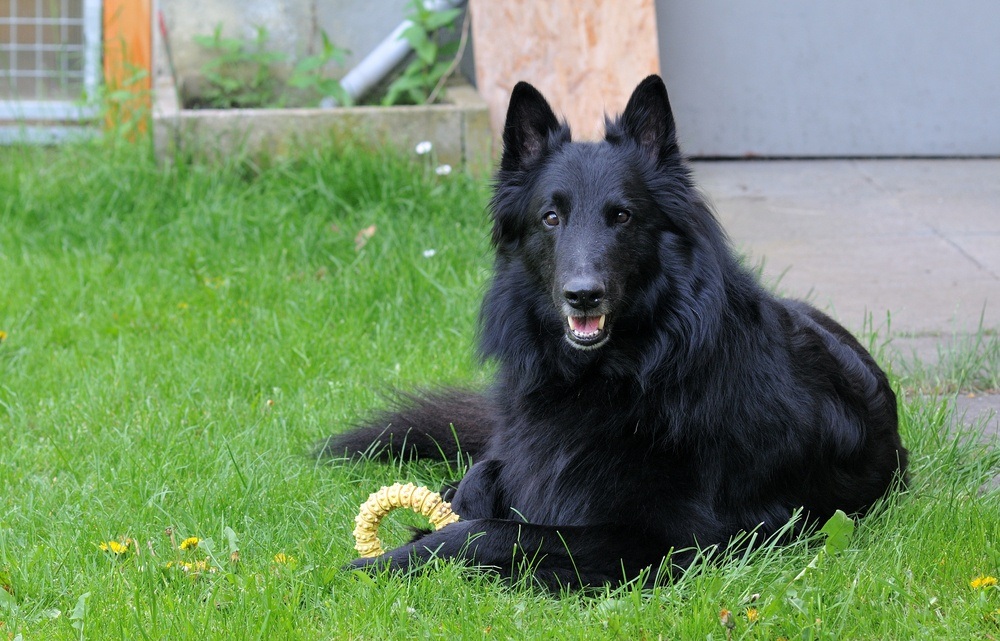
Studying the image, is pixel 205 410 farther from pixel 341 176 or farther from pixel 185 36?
pixel 185 36

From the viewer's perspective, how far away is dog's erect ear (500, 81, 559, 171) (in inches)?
119

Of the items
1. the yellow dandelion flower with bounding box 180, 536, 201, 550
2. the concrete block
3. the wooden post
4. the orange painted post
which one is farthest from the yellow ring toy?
the orange painted post

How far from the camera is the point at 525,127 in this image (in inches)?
121

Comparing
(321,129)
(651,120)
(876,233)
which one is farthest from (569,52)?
(651,120)

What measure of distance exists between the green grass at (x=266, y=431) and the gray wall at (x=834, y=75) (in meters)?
2.23

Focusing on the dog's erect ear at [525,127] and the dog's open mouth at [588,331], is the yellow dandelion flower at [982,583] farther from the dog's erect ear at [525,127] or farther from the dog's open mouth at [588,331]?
the dog's erect ear at [525,127]

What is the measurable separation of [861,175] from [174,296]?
437 cm

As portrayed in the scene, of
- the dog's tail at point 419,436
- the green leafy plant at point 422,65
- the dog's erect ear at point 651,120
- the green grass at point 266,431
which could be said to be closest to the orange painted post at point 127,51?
the green grass at point 266,431

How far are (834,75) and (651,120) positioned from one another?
15.8 ft

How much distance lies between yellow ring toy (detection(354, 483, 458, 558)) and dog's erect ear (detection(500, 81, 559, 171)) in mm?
946

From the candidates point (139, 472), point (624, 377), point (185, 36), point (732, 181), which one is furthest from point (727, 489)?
point (185, 36)

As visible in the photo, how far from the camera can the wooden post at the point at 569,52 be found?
5879mm

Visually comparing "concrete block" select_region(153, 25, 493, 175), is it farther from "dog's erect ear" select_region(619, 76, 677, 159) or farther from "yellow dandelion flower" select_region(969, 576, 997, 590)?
"yellow dandelion flower" select_region(969, 576, 997, 590)

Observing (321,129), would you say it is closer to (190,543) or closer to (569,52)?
(569,52)
